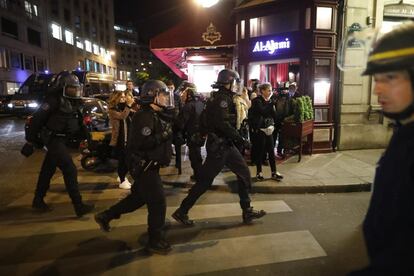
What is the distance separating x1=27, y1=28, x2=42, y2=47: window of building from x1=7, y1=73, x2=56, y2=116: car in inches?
858

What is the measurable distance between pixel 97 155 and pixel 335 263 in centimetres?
600

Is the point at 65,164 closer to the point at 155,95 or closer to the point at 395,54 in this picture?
the point at 155,95

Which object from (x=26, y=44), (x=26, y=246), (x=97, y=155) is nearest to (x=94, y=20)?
(x=26, y=44)

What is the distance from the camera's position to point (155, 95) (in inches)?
164

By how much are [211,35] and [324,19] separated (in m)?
5.21

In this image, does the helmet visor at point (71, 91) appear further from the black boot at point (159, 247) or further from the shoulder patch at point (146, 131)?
the black boot at point (159, 247)

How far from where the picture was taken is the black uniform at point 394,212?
53.9 inches

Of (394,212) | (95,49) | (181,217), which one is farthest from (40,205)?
(95,49)

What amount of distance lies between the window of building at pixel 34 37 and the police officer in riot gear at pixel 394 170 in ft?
144

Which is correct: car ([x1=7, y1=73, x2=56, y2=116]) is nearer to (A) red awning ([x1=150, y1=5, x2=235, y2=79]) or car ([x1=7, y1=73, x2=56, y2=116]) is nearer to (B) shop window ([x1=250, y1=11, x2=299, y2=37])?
(A) red awning ([x1=150, y1=5, x2=235, y2=79])

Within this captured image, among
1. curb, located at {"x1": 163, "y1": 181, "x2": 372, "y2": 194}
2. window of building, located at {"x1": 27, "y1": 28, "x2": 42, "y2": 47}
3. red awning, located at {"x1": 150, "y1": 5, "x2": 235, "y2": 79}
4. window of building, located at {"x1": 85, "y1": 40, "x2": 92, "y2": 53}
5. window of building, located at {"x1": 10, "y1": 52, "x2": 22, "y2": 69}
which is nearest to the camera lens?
curb, located at {"x1": 163, "y1": 181, "x2": 372, "y2": 194}

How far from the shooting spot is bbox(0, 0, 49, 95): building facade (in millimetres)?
34156

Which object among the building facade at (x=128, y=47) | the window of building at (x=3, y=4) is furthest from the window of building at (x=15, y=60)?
the building facade at (x=128, y=47)

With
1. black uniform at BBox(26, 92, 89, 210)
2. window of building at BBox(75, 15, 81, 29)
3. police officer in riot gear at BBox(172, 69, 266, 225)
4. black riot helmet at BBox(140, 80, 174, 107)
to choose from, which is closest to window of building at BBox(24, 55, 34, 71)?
Result: window of building at BBox(75, 15, 81, 29)
